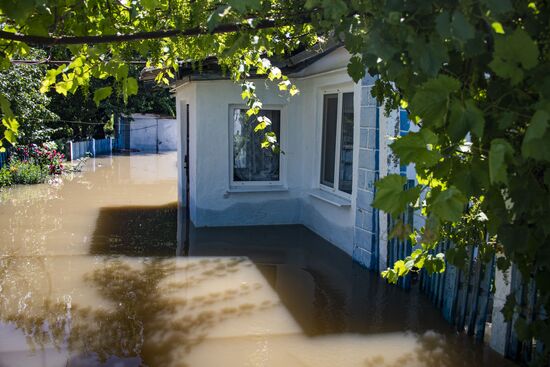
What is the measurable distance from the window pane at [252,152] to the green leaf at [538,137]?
8.46 metres

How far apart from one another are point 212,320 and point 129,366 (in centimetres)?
112

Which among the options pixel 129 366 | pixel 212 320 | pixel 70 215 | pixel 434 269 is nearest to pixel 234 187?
pixel 70 215

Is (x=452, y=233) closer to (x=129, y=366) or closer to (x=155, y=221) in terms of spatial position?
(x=129, y=366)

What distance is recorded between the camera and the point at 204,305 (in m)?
5.97

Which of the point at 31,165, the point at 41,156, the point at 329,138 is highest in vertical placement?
the point at 329,138

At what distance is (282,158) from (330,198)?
1.58 m

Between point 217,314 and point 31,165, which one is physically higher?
point 31,165

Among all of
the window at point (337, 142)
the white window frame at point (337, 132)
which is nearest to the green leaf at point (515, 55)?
the white window frame at point (337, 132)

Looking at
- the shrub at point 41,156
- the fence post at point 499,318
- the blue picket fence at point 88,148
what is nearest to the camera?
the fence post at point 499,318

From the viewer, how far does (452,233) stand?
3260 mm

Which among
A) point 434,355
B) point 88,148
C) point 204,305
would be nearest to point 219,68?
point 204,305

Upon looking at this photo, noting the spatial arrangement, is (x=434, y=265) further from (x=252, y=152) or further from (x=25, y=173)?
(x=25, y=173)

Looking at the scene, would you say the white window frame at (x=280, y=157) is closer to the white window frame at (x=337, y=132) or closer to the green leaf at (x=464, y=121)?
the white window frame at (x=337, y=132)

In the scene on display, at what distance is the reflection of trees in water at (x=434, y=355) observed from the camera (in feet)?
15.1
